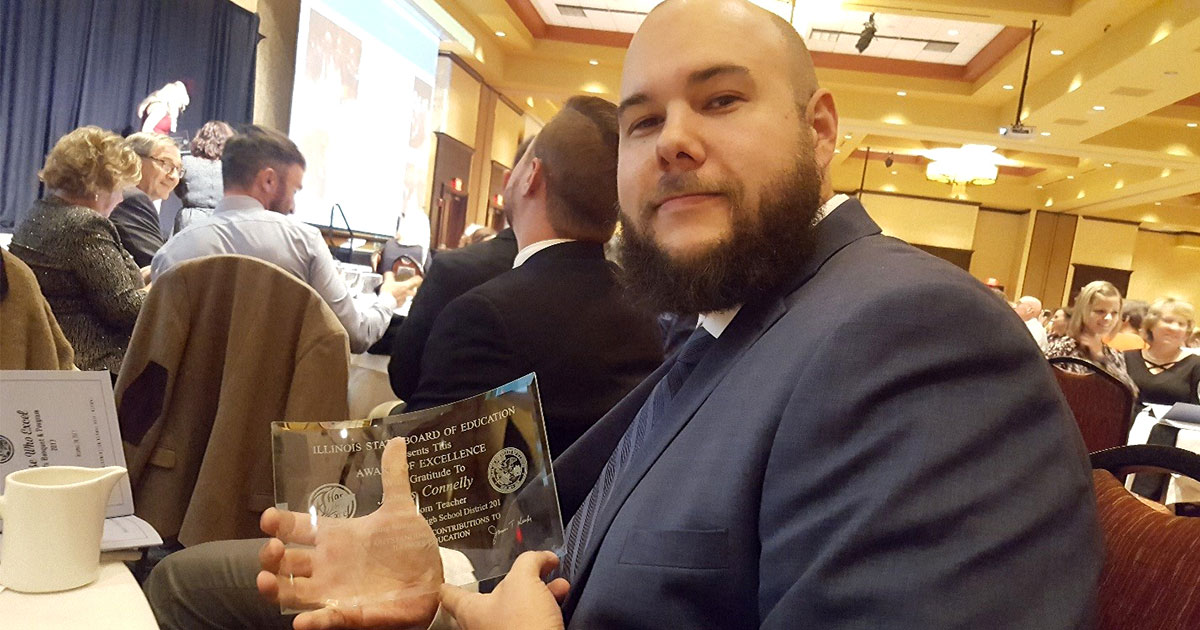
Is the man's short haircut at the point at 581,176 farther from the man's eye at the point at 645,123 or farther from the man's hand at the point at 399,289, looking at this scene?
the man's hand at the point at 399,289

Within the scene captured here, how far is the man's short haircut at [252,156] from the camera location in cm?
284

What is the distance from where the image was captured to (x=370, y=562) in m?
0.87

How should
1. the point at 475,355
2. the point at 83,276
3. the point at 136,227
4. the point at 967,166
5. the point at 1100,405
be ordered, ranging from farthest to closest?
the point at 967,166 < the point at 136,227 < the point at 1100,405 < the point at 83,276 < the point at 475,355

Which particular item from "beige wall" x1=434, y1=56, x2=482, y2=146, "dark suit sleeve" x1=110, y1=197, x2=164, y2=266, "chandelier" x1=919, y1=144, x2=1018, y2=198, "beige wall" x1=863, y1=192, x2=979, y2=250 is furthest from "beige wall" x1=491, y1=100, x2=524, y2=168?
"beige wall" x1=863, y1=192, x2=979, y2=250

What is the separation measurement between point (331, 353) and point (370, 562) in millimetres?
1113

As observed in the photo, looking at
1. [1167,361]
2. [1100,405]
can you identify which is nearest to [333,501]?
[1100,405]

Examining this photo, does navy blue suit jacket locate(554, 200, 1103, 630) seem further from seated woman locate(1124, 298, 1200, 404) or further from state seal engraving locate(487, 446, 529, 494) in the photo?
seated woman locate(1124, 298, 1200, 404)

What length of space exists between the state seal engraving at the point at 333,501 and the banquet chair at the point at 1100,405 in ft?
8.50

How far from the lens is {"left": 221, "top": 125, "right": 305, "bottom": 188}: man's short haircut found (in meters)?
2.84

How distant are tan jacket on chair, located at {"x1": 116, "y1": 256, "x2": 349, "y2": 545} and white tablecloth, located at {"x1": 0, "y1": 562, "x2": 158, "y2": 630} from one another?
3.42 ft

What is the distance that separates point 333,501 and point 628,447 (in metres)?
0.38

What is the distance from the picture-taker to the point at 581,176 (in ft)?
6.05

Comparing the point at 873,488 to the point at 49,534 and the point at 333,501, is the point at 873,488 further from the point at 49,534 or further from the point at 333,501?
the point at 49,534

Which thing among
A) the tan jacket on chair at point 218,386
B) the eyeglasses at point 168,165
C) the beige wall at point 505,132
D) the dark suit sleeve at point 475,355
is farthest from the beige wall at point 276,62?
the dark suit sleeve at point 475,355
